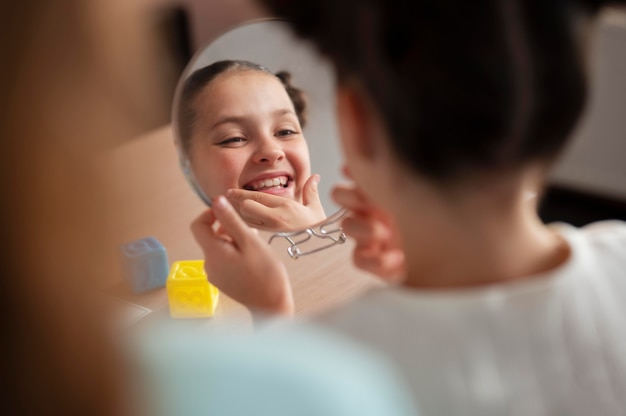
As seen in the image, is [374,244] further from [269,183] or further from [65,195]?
[65,195]

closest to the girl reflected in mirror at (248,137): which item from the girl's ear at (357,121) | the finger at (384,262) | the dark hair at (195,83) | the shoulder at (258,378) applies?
the dark hair at (195,83)

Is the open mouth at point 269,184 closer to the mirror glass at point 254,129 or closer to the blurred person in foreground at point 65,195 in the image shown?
the mirror glass at point 254,129

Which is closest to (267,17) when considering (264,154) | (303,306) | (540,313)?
(264,154)

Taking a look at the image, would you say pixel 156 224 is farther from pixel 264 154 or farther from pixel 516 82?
pixel 516 82

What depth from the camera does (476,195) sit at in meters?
0.56

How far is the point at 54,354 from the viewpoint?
0.39 meters

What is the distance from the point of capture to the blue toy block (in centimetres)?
96

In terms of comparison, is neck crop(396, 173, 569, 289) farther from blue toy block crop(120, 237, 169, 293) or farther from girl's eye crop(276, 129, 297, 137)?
blue toy block crop(120, 237, 169, 293)

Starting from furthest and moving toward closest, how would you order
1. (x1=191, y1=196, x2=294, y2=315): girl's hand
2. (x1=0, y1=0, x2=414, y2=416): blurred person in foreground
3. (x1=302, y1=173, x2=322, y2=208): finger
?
(x1=302, y1=173, x2=322, y2=208): finger, (x1=191, y1=196, x2=294, y2=315): girl's hand, (x1=0, y1=0, x2=414, y2=416): blurred person in foreground

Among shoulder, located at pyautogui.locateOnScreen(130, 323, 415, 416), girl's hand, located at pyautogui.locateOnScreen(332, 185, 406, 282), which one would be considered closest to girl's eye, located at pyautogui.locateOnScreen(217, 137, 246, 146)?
girl's hand, located at pyautogui.locateOnScreen(332, 185, 406, 282)

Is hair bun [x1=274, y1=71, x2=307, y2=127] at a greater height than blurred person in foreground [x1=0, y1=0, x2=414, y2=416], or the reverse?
blurred person in foreground [x1=0, y1=0, x2=414, y2=416]

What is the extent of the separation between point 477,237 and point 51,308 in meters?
0.29

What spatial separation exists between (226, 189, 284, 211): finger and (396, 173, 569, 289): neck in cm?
30

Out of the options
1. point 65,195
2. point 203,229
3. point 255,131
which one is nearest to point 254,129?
point 255,131
